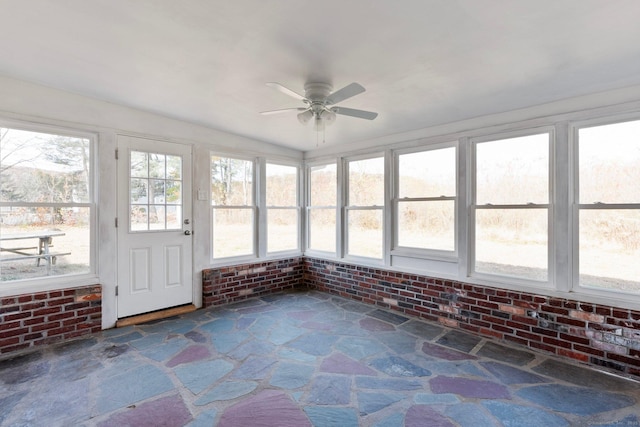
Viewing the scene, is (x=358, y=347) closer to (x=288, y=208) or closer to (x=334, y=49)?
(x=334, y=49)

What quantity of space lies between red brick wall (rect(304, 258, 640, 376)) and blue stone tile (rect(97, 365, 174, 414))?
9.09 feet

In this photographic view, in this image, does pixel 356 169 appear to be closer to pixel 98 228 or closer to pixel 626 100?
pixel 626 100

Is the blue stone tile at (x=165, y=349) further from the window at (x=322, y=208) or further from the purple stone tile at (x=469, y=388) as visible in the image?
the window at (x=322, y=208)

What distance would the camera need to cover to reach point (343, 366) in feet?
8.49

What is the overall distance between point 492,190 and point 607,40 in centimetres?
166

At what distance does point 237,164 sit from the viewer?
4.62 meters

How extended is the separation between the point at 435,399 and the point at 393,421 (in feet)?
1.39

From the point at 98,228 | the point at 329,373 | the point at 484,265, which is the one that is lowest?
the point at 329,373

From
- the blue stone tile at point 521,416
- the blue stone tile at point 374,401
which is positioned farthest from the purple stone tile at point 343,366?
the blue stone tile at point 521,416

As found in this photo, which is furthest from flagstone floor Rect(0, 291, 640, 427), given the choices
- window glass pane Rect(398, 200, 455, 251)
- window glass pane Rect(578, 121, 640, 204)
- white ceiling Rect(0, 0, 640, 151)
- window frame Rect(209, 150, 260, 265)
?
white ceiling Rect(0, 0, 640, 151)

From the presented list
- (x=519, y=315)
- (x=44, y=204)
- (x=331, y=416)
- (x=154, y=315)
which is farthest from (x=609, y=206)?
(x=44, y=204)

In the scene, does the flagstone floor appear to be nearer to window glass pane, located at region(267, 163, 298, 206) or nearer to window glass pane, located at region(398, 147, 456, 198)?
window glass pane, located at region(398, 147, 456, 198)

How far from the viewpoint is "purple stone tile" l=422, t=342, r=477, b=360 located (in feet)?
9.05

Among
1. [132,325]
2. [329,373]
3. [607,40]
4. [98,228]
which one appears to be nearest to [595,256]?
[607,40]
